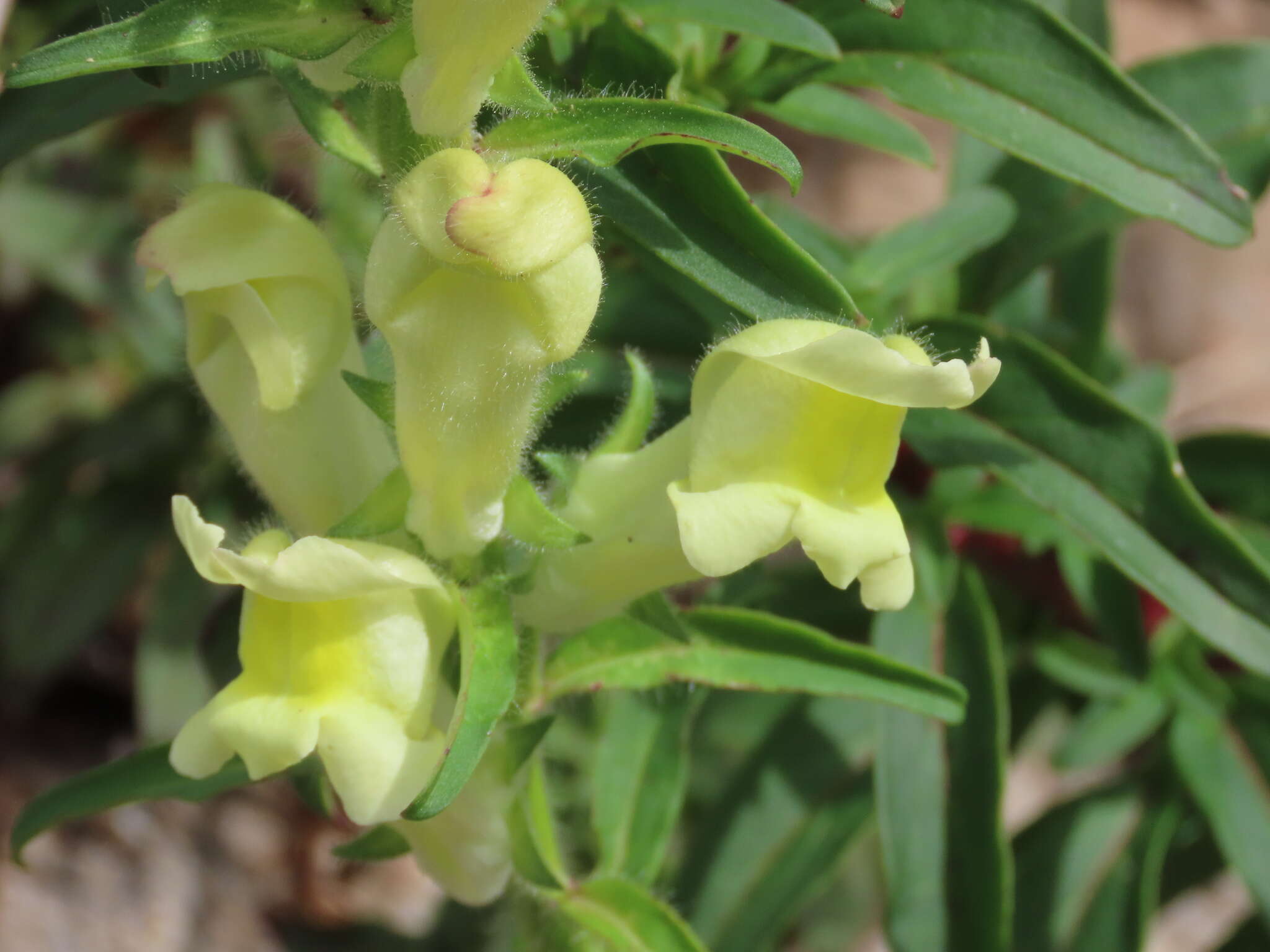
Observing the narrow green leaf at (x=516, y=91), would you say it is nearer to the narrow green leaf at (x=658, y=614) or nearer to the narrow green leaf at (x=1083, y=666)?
the narrow green leaf at (x=658, y=614)

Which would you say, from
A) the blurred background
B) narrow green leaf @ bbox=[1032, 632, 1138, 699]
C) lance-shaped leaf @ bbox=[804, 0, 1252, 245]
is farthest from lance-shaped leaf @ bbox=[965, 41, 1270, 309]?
narrow green leaf @ bbox=[1032, 632, 1138, 699]

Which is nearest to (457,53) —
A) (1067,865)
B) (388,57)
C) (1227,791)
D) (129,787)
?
(388,57)

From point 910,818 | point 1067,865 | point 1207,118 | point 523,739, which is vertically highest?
point 1207,118

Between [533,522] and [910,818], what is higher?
[533,522]

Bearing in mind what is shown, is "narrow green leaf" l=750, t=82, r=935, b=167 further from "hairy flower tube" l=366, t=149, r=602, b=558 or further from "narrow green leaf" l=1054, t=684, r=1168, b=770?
"narrow green leaf" l=1054, t=684, r=1168, b=770

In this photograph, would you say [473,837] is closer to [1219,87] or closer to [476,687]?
[476,687]

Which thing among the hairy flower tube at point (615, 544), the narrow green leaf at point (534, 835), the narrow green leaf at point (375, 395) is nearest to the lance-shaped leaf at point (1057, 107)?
the hairy flower tube at point (615, 544)
